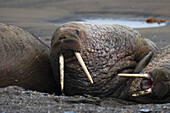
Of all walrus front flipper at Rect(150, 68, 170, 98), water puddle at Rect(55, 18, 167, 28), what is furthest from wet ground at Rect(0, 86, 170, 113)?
water puddle at Rect(55, 18, 167, 28)

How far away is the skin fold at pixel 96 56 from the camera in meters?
4.68

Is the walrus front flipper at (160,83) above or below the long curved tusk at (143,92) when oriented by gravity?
above

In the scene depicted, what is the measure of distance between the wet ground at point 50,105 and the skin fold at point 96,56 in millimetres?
597

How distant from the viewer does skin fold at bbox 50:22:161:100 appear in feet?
15.3

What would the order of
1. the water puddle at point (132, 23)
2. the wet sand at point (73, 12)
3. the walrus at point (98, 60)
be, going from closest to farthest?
the walrus at point (98, 60)
the wet sand at point (73, 12)
the water puddle at point (132, 23)

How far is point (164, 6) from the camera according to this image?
15016 millimetres

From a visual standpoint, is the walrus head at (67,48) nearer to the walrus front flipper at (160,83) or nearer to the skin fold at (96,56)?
the skin fold at (96,56)

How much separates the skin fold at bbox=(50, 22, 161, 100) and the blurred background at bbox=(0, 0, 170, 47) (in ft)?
15.8

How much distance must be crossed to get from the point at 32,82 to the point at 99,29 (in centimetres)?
129

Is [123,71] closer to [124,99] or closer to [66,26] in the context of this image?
[124,99]

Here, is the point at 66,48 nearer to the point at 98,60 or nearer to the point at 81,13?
the point at 98,60

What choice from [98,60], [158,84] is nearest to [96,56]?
[98,60]

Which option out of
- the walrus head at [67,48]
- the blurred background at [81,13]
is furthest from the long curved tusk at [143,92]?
the blurred background at [81,13]

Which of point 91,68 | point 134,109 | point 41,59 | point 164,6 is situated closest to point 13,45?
point 41,59
